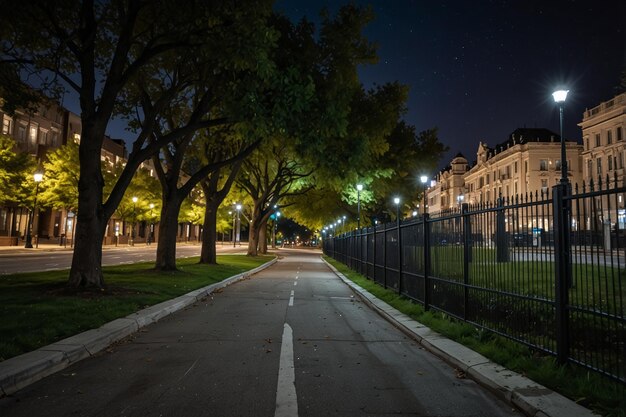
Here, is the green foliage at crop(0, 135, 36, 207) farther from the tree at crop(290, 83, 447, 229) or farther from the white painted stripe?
the white painted stripe

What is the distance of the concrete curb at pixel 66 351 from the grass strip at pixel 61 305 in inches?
9.9

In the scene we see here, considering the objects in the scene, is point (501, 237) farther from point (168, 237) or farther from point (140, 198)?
point (140, 198)

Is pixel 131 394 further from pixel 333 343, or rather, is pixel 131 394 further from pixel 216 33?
pixel 216 33

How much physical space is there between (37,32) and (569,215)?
14866mm

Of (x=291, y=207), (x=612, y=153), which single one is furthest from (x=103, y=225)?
(x=612, y=153)

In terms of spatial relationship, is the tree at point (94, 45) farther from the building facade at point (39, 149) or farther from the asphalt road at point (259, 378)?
the building facade at point (39, 149)

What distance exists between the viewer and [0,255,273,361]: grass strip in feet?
23.3

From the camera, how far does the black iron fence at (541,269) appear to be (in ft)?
17.7

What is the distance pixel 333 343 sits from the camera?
25.6ft

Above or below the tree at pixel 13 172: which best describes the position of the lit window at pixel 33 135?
above

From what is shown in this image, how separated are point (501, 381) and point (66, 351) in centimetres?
562

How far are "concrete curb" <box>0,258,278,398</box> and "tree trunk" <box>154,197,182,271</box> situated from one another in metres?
9.03

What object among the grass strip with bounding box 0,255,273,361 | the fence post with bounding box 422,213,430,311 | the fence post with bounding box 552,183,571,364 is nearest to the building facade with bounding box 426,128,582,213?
the fence post with bounding box 422,213,430,311

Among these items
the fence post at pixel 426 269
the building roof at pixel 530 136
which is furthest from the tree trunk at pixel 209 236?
the building roof at pixel 530 136
